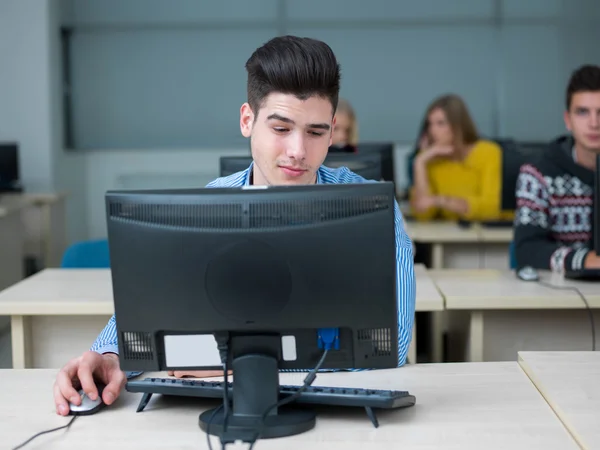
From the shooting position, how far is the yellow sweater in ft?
14.8

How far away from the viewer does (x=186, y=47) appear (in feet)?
23.2

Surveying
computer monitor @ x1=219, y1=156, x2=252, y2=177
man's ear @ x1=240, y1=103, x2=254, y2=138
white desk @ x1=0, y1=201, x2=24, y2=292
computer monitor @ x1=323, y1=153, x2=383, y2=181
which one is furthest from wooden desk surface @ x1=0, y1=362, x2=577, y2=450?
white desk @ x1=0, y1=201, x2=24, y2=292

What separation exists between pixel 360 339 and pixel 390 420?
157 mm

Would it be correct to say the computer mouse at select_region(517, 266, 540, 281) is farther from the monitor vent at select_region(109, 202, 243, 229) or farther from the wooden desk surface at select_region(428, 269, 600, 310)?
the monitor vent at select_region(109, 202, 243, 229)

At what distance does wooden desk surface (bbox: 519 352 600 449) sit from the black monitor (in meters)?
5.29

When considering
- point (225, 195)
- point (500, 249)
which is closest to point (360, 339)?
point (225, 195)

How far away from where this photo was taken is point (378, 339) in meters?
1.33

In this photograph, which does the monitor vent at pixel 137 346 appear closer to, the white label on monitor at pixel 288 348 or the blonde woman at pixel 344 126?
the white label on monitor at pixel 288 348

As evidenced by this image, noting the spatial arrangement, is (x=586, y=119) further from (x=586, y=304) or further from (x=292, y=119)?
(x=292, y=119)

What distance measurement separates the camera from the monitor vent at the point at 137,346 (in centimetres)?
135

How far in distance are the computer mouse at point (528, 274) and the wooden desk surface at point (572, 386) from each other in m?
1.01

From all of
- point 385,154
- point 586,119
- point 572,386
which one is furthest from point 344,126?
point 572,386

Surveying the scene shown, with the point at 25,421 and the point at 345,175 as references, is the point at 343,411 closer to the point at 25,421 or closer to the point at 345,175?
the point at 25,421

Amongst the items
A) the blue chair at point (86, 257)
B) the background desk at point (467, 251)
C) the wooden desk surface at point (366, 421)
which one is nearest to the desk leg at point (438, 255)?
the background desk at point (467, 251)
